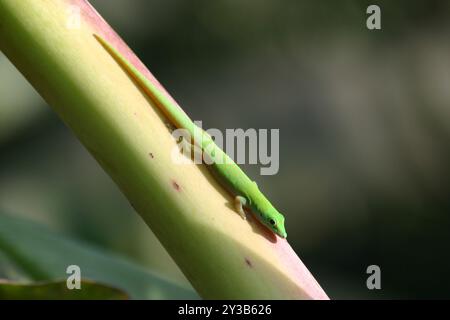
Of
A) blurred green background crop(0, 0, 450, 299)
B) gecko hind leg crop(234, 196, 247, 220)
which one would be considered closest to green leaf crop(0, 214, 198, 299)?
gecko hind leg crop(234, 196, 247, 220)

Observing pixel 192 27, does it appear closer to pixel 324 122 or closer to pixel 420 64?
pixel 324 122

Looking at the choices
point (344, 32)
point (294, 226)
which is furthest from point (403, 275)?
point (344, 32)

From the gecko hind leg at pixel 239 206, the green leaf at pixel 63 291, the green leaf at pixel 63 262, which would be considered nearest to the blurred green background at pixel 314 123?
the green leaf at pixel 63 262

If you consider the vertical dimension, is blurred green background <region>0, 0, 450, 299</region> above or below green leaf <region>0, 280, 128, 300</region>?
above

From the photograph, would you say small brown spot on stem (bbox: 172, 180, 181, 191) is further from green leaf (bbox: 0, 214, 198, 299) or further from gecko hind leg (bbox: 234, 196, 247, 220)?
green leaf (bbox: 0, 214, 198, 299)

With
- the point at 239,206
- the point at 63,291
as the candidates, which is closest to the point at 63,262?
the point at 63,291

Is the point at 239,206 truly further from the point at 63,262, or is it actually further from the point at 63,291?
the point at 63,262

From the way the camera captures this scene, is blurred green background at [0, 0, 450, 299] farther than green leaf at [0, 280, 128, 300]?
Yes
